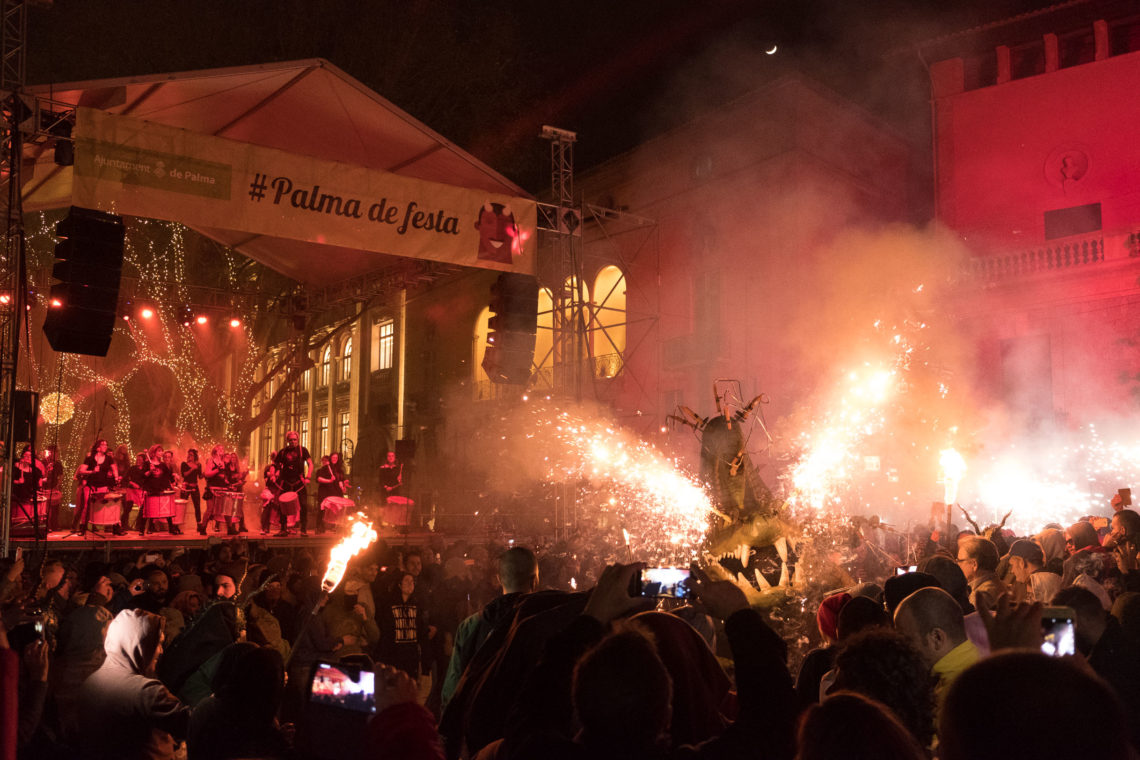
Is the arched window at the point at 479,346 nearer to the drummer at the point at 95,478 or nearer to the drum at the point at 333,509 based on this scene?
the drum at the point at 333,509

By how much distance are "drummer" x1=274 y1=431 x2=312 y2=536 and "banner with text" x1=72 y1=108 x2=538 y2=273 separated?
577 cm

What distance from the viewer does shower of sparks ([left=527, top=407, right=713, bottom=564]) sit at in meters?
13.4

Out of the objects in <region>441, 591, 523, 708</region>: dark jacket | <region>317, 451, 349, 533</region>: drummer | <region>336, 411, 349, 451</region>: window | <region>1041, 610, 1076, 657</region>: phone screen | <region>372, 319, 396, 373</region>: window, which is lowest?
<region>441, 591, 523, 708</region>: dark jacket

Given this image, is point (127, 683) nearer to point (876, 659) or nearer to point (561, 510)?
point (876, 659)

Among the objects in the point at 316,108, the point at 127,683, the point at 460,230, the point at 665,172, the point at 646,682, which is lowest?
the point at 127,683

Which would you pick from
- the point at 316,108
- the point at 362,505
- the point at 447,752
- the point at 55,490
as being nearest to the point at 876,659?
the point at 447,752

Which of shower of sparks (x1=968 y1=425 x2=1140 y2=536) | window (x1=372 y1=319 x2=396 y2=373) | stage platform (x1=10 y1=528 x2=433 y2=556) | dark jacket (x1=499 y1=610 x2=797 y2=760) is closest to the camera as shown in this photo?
dark jacket (x1=499 y1=610 x2=797 y2=760)

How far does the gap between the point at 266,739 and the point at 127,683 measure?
74cm

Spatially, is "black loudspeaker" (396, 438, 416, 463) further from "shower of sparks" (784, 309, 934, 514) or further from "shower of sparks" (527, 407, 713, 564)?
"shower of sparks" (784, 309, 934, 514)

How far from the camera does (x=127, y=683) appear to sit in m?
3.57

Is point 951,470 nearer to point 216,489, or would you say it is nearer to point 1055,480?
point 1055,480

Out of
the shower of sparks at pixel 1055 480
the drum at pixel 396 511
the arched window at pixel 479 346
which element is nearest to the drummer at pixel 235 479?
the drum at pixel 396 511

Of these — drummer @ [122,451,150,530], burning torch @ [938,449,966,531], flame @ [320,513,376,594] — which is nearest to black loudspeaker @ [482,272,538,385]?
drummer @ [122,451,150,530]

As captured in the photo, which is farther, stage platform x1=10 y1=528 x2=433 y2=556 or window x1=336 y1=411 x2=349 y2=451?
window x1=336 y1=411 x2=349 y2=451
